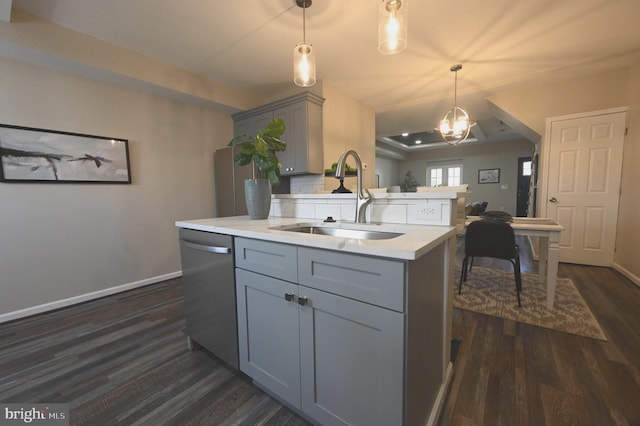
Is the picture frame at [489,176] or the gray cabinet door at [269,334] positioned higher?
the picture frame at [489,176]

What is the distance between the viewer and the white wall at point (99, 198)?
7.51ft

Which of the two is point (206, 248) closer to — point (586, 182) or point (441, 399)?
point (441, 399)

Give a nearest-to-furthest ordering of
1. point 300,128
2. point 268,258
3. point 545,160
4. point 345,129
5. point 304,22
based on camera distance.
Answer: point 268,258
point 304,22
point 300,128
point 545,160
point 345,129

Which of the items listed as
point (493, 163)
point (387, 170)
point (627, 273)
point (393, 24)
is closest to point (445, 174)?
point (493, 163)

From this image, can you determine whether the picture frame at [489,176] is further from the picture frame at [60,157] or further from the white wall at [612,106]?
the picture frame at [60,157]

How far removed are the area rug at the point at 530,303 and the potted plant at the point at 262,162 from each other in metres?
2.03

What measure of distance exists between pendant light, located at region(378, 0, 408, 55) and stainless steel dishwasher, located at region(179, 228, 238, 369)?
1440mm

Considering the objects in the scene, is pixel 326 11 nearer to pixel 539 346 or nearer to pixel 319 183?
pixel 319 183

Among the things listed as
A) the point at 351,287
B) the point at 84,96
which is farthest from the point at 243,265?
the point at 84,96

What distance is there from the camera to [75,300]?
8.46 ft

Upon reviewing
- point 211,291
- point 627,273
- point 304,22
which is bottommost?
point 627,273

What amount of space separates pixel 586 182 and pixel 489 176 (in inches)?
192

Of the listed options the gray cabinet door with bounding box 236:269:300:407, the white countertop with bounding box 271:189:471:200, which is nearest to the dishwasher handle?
the gray cabinet door with bounding box 236:269:300:407

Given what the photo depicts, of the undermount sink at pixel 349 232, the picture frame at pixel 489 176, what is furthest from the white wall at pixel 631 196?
the picture frame at pixel 489 176
